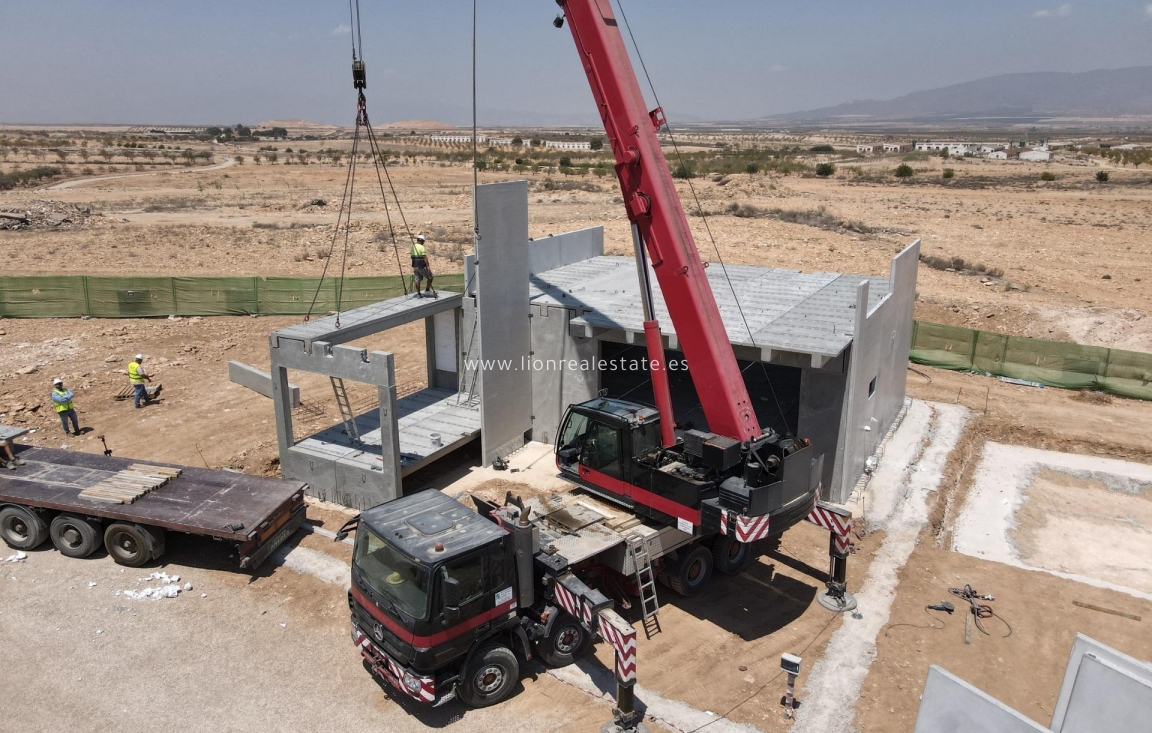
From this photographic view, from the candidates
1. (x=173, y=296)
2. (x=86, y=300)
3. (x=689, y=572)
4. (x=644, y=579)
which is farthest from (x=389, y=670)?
(x=86, y=300)

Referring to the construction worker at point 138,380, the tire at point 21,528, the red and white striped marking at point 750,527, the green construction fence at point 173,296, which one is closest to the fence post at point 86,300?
the green construction fence at point 173,296

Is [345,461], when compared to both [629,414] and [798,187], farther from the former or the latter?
[798,187]

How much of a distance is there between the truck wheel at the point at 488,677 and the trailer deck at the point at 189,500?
4468mm

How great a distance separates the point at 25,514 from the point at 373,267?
73.1 feet

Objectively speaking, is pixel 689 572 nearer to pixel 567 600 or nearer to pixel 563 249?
pixel 567 600

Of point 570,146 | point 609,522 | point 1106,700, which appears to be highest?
point 570,146

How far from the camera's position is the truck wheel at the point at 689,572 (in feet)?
38.0

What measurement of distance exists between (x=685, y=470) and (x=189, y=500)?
307 inches

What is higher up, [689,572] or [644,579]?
[644,579]

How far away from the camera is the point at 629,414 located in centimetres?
1178

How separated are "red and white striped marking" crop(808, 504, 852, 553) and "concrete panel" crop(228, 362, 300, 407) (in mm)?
12564

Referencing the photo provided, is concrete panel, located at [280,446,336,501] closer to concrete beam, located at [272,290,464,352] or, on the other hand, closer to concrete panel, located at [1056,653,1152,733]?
concrete beam, located at [272,290,464,352]

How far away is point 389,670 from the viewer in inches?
364

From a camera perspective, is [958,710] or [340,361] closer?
[958,710]
